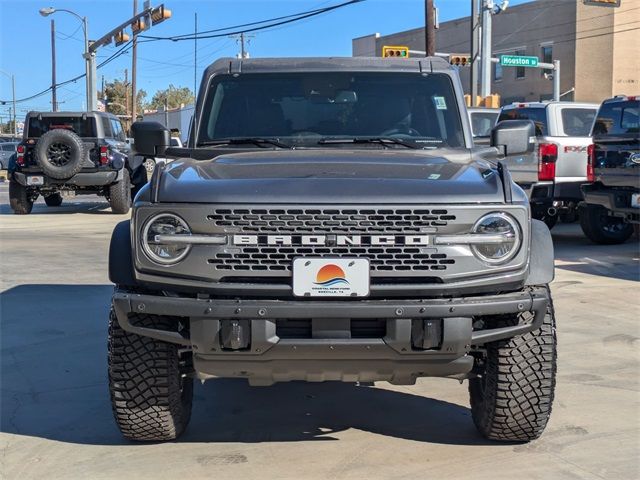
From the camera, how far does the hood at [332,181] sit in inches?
144

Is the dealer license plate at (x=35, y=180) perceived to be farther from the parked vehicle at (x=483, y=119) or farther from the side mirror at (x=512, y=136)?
the side mirror at (x=512, y=136)

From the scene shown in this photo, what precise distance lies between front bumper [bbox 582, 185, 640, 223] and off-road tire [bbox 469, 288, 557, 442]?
7.10 metres

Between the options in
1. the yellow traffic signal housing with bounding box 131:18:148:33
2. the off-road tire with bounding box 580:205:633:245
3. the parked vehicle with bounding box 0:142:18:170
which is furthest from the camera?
the parked vehicle with bounding box 0:142:18:170

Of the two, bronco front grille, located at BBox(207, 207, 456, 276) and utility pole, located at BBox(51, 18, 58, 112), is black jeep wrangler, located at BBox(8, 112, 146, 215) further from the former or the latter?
utility pole, located at BBox(51, 18, 58, 112)

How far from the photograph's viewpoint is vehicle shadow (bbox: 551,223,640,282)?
33.2 ft

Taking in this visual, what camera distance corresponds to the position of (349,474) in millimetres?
3988

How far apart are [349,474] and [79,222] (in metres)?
13.5

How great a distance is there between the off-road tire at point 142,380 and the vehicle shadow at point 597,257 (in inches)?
269

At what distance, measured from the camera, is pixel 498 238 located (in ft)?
12.0

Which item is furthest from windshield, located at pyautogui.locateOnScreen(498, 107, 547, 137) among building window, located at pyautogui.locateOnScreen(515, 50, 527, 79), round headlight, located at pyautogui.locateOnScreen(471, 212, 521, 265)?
building window, located at pyautogui.locateOnScreen(515, 50, 527, 79)

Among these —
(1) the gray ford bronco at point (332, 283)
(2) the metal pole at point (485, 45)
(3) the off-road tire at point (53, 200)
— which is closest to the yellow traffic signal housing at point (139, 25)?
(3) the off-road tire at point (53, 200)

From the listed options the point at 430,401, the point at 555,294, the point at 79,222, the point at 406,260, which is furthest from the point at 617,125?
the point at 79,222

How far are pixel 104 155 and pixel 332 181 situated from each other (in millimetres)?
13915

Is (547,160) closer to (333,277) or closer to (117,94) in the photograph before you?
(333,277)
